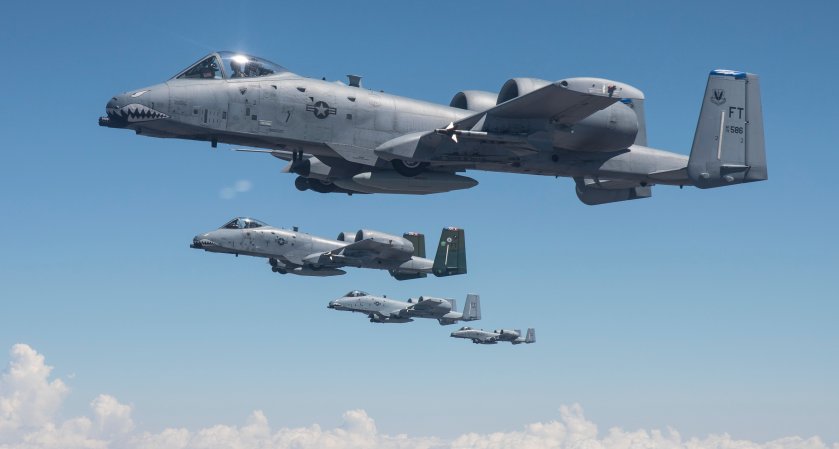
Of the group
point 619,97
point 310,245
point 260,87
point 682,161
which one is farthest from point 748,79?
point 310,245

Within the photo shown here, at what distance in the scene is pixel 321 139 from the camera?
31.5 m

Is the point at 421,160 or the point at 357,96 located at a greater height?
the point at 357,96

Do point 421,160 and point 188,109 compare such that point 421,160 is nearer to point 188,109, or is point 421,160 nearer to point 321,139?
point 321,139

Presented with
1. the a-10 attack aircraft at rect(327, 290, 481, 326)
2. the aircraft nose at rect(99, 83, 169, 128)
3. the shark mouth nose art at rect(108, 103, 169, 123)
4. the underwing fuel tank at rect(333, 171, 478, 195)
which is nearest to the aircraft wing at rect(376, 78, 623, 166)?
the underwing fuel tank at rect(333, 171, 478, 195)

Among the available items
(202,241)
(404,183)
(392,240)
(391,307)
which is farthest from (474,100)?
(391,307)

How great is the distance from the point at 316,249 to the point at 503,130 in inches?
1626

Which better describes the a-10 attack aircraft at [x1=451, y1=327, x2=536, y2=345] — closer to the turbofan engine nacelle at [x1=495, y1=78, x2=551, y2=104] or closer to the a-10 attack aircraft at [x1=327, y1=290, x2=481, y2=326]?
the a-10 attack aircraft at [x1=327, y1=290, x2=481, y2=326]

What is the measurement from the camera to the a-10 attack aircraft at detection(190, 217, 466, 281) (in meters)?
67.4

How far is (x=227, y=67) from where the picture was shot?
1230 inches

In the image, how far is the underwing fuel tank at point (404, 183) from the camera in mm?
32281

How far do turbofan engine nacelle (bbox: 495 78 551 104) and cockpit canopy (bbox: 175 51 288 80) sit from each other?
7.67m

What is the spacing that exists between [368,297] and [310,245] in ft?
68.3

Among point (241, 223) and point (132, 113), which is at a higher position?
point (241, 223)

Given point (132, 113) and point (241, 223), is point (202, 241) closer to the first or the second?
point (241, 223)
